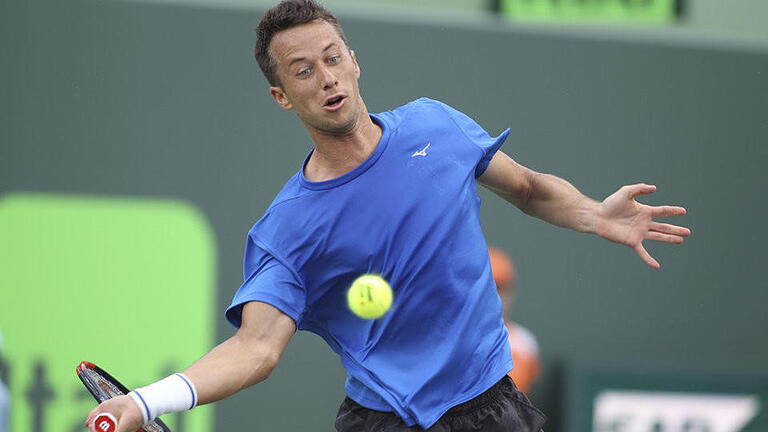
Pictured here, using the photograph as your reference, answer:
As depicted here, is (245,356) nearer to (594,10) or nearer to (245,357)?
(245,357)

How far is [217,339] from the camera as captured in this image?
634 cm

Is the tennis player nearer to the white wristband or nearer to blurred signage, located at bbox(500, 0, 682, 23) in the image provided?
the white wristband

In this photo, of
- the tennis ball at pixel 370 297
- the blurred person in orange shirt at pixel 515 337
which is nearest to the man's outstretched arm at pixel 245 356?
the tennis ball at pixel 370 297

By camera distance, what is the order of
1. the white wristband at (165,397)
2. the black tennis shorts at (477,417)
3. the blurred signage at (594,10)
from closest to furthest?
1. the white wristband at (165,397)
2. the black tennis shorts at (477,417)
3. the blurred signage at (594,10)

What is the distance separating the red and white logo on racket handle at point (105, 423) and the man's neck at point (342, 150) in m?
0.87

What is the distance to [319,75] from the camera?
3.37 m

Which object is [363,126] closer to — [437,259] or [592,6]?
[437,259]

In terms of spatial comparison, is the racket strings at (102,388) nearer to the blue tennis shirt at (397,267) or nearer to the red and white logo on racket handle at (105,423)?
the red and white logo on racket handle at (105,423)

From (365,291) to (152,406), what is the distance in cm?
63

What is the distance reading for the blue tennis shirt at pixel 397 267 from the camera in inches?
132

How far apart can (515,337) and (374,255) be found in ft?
11.1

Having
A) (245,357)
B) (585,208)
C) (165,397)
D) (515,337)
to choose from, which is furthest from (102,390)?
(515,337)

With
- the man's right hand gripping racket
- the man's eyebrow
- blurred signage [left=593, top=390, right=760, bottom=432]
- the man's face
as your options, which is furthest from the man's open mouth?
blurred signage [left=593, top=390, right=760, bottom=432]

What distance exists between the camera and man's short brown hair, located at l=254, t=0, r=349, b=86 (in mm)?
3406
